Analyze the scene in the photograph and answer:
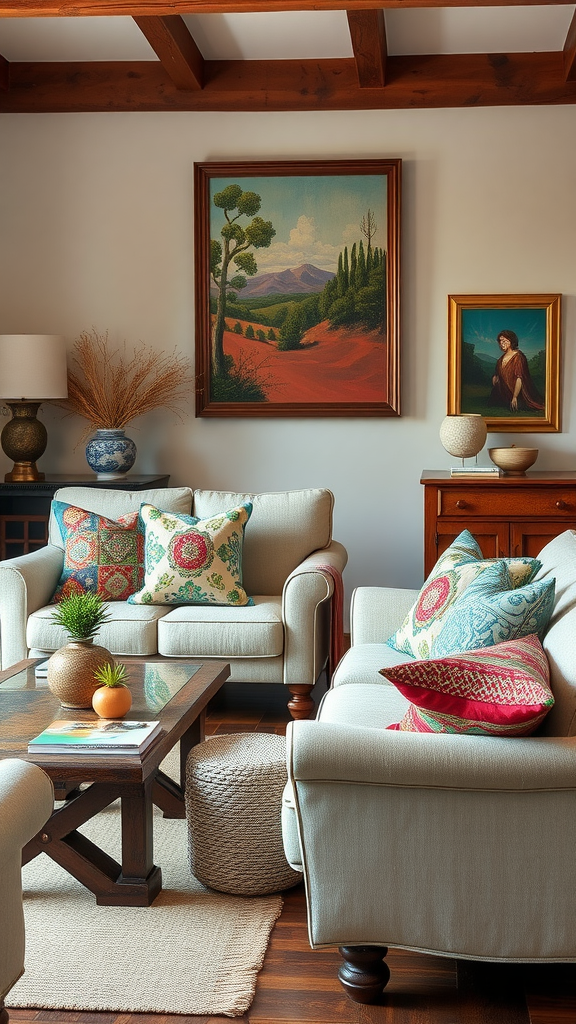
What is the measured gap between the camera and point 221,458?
534 centimetres

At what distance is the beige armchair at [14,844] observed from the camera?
1615 millimetres

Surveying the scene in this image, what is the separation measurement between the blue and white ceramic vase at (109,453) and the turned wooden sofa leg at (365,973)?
130 inches

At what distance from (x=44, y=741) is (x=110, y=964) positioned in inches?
20.7

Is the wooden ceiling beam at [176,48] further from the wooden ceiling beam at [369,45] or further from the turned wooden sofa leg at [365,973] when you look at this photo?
the turned wooden sofa leg at [365,973]

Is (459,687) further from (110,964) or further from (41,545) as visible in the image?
(41,545)

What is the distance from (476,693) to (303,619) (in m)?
1.96

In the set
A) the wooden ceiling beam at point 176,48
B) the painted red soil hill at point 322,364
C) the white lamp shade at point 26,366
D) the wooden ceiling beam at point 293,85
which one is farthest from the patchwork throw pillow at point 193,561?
the wooden ceiling beam at point 293,85

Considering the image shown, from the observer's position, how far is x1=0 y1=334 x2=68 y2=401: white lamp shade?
4883mm

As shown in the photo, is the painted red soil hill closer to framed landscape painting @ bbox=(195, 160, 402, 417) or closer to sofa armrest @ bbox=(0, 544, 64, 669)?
framed landscape painting @ bbox=(195, 160, 402, 417)

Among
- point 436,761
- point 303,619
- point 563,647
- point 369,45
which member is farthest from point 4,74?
point 436,761

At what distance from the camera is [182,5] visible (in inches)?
144

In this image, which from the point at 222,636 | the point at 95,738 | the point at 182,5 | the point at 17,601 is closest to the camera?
the point at 95,738

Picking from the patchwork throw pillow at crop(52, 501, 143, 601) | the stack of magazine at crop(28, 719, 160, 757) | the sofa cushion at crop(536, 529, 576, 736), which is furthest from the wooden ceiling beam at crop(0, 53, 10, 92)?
the sofa cushion at crop(536, 529, 576, 736)

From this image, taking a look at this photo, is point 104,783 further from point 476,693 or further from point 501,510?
point 501,510
